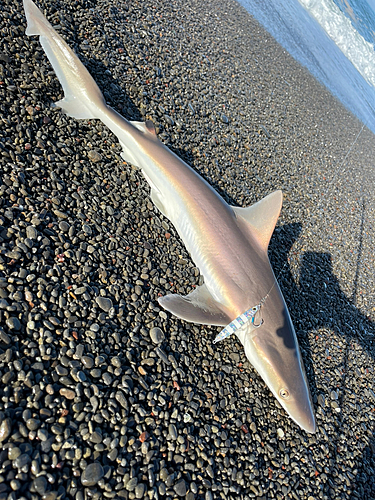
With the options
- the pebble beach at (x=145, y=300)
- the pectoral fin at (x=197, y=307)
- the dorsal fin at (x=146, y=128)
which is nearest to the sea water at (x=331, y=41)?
the pebble beach at (x=145, y=300)

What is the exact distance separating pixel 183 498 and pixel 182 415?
2.03 feet

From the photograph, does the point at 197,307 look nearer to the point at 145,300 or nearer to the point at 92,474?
the point at 145,300

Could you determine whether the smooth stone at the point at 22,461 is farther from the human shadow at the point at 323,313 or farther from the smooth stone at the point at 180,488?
the human shadow at the point at 323,313

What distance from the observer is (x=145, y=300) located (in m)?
3.63

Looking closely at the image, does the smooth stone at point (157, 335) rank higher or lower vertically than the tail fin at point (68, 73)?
lower

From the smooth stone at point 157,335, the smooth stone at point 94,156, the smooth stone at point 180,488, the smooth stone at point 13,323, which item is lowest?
the smooth stone at point 13,323

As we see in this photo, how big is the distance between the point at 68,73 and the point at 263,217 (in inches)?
133

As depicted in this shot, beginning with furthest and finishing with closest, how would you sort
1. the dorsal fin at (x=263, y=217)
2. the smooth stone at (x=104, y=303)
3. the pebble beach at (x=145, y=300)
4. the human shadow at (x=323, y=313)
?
the dorsal fin at (x=263, y=217), the human shadow at (x=323, y=313), the smooth stone at (x=104, y=303), the pebble beach at (x=145, y=300)

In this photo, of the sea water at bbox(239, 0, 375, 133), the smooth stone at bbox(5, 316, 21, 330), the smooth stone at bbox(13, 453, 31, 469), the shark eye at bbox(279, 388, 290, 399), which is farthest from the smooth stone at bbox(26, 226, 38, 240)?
the sea water at bbox(239, 0, 375, 133)

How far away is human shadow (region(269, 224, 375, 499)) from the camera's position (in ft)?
13.1

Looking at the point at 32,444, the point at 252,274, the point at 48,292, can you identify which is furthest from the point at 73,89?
the point at 32,444

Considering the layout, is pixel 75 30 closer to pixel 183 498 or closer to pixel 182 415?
pixel 182 415

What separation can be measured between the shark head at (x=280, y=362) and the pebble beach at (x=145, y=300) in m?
0.18

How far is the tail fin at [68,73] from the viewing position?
4.53 metres
